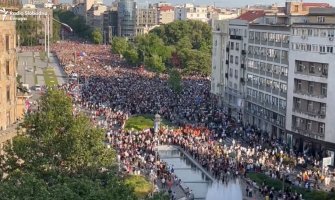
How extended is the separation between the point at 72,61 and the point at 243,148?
93504 millimetres

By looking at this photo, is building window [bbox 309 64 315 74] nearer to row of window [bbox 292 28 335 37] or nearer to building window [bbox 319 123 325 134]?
row of window [bbox 292 28 335 37]

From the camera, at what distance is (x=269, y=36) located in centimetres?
7462

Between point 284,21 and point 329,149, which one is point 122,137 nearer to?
point 329,149

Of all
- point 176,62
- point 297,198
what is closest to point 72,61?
point 176,62

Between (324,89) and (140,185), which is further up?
(324,89)

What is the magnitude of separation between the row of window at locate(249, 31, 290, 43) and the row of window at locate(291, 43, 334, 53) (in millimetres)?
2712

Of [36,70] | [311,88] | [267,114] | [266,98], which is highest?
[311,88]

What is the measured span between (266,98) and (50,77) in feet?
198

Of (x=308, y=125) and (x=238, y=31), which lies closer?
(x=308, y=125)

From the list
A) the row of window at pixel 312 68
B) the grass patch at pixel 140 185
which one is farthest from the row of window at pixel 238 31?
the grass patch at pixel 140 185

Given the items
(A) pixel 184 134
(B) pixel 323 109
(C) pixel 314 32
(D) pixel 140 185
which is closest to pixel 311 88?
(B) pixel 323 109

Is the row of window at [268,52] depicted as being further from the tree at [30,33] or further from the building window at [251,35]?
the tree at [30,33]

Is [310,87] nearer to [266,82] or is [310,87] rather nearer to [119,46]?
[266,82]

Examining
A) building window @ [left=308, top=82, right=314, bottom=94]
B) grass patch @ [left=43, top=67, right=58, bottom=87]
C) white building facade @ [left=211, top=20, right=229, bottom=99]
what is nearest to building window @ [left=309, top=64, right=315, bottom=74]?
building window @ [left=308, top=82, right=314, bottom=94]
